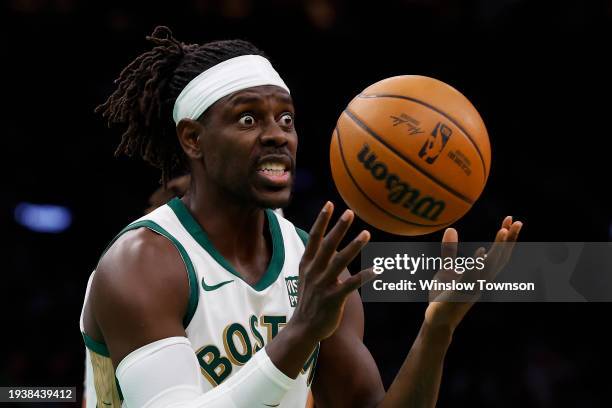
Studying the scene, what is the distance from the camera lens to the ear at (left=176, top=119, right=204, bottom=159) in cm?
314

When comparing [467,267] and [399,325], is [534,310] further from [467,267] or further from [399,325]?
[467,267]

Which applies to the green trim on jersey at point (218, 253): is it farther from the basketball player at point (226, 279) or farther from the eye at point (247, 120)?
the eye at point (247, 120)

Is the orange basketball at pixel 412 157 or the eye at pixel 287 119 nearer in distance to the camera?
the orange basketball at pixel 412 157

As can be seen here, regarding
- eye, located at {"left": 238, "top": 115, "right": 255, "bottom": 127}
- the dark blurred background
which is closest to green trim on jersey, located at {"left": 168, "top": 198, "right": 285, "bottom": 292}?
eye, located at {"left": 238, "top": 115, "right": 255, "bottom": 127}

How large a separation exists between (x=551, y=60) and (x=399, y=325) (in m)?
2.19

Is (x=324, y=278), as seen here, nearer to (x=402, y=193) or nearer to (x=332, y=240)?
(x=332, y=240)

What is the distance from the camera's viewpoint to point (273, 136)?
2.99 meters

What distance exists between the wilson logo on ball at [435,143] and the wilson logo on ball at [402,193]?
10 centimetres

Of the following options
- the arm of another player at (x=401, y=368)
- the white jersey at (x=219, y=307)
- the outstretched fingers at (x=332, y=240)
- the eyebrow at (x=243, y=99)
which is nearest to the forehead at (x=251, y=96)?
the eyebrow at (x=243, y=99)

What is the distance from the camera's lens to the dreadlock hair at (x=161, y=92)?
3.25 metres

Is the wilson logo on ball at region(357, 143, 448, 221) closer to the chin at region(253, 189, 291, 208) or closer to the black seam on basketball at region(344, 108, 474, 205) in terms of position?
the black seam on basketball at region(344, 108, 474, 205)

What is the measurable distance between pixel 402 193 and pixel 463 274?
28 centimetres

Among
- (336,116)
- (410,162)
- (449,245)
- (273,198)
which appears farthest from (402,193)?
(336,116)

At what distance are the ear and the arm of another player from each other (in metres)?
0.63
